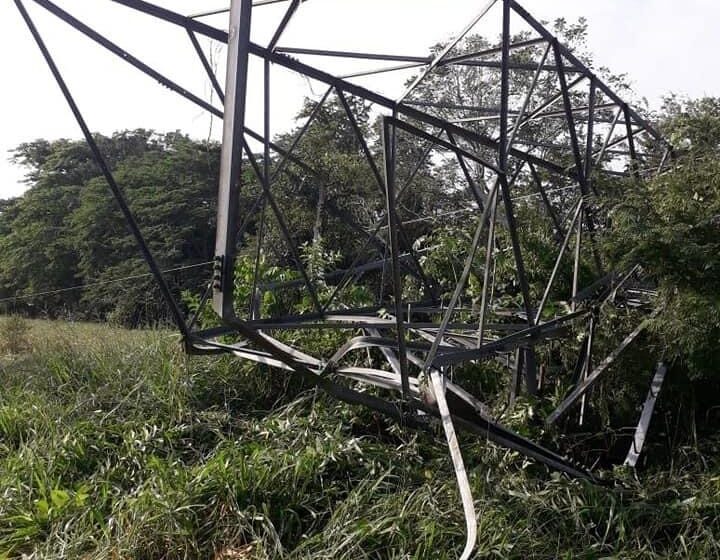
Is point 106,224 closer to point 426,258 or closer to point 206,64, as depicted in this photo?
point 426,258

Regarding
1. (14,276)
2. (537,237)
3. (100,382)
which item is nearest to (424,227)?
(537,237)

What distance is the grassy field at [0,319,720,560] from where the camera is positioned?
3666 millimetres

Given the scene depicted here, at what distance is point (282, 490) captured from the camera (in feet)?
13.6

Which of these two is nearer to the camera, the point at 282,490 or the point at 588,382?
the point at 282,490

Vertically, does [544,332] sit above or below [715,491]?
above

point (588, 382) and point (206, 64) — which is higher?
point (206, 64)

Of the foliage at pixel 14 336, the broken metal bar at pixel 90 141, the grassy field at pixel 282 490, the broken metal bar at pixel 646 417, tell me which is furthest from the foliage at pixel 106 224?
the broken metal bar at pixel 646 417

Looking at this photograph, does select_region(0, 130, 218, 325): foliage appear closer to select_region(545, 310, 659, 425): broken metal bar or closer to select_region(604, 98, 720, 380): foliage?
select_region(545, 310, 659, 425): broken metal bar

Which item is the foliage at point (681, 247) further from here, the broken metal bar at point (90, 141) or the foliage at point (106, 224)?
the foliage at point (106, 224)

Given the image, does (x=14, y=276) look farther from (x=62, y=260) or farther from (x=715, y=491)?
(x=715, y=491)

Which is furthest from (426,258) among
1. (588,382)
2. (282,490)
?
(282,490)

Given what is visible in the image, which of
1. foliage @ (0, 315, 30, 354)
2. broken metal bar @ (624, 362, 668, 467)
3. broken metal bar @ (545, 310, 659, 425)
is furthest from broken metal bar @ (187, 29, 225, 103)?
foliage @ (0, 315, 30, 354)

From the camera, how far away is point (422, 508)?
382 centimetres

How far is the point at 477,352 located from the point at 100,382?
3812 millimetres
